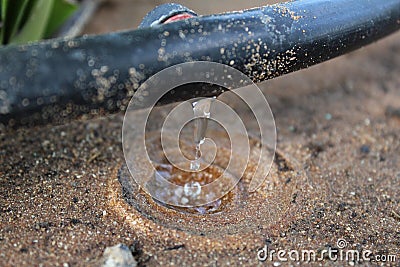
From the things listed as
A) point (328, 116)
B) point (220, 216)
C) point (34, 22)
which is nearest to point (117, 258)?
point (220, 216)

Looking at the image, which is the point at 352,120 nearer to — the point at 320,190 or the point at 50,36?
the point at 320,190

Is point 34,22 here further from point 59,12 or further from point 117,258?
point 117,258

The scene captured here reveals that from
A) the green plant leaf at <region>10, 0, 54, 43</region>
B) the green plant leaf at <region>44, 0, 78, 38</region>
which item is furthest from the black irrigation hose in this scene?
the green plant leaf at <region>44, 0, 78, 38</region>

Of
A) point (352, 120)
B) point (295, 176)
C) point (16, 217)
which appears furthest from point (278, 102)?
point (16, 217)

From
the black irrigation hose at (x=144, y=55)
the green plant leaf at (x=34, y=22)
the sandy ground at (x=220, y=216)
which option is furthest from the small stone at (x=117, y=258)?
the green plant leaf at (x=34, y=22)

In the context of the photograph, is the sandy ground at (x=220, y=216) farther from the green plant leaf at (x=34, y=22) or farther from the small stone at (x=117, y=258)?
the green plant leaf at (x=34, y=22)

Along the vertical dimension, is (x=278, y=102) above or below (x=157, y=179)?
above
